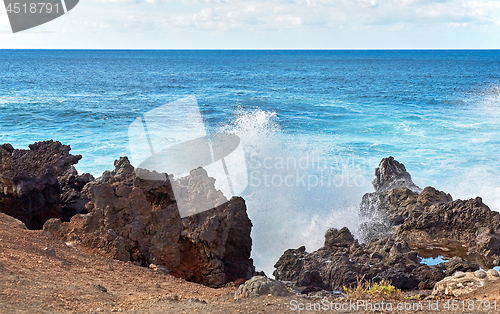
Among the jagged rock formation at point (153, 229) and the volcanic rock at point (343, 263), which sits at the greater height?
the jagged rock formation at point (153, 229)

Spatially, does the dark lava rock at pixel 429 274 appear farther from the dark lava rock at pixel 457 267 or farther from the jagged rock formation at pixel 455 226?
the jagged rock formation at pixel 455 226

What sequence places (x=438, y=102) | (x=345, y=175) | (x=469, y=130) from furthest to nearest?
(x=438, y=102)
(x=469, y=130)
(x=345, y=175)

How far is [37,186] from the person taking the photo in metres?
7.27

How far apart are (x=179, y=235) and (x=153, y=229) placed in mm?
401

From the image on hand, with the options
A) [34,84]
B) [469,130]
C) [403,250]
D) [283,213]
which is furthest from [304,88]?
[403,250]

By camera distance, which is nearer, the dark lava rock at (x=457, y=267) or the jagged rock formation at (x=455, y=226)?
the dark lava rock at (x=457, y=267)

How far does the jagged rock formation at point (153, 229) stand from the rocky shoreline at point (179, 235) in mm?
15

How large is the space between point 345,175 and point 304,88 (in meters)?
28.5

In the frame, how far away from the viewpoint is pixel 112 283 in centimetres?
463

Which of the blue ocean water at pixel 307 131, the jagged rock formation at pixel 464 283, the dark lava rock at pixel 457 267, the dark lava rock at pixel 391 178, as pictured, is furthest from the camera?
the blue ocean water at pixel 307 131

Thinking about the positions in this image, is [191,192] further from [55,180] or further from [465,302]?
[465,302]

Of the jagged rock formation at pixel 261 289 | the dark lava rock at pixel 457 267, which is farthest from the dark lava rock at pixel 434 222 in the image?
the jagged rock formation at pixel 261 289

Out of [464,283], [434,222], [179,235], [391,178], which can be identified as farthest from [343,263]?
[391,178]

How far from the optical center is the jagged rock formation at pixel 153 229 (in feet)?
20.5
